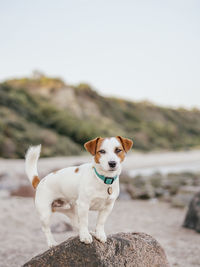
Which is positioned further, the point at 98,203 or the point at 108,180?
the point at 98,203

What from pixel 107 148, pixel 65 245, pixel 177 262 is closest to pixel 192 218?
pixel 177 262

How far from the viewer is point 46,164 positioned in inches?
744

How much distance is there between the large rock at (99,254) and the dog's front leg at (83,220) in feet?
0.52

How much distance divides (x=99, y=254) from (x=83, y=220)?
1.36 feet

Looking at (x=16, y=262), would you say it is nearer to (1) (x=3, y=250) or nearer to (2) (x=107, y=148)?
(1) (x=3, y=250)

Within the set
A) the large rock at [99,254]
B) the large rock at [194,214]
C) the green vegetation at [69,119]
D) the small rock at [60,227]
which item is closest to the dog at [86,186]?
the large rock at [99,254]

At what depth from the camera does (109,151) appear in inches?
97.0

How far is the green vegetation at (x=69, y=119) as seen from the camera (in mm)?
24141

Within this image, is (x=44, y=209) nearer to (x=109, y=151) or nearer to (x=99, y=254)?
(x=99, y=254)

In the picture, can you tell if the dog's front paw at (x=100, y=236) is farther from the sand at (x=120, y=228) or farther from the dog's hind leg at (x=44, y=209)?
the sand at (x=120, y=228)

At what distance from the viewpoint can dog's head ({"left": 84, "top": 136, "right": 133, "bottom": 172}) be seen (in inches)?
94.5

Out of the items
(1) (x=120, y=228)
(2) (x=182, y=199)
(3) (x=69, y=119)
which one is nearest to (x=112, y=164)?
(1) (x=120, y=228)

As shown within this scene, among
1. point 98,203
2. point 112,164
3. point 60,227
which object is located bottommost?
point 60,227

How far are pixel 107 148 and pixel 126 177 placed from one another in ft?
41.5
